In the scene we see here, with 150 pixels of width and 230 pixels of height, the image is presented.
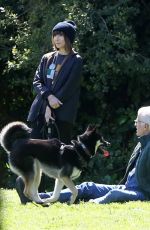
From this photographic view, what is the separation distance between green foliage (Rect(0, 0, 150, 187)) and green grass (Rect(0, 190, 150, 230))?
4308mm

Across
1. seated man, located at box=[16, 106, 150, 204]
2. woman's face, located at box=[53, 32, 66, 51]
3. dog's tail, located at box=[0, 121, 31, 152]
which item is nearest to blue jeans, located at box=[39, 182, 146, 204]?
seated man, located at box=[16, 106, 150, 204]

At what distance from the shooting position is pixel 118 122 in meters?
11.3

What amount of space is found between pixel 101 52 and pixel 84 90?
1370 mm

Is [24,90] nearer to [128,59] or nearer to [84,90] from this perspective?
[84,90]

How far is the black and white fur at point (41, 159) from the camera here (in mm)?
6289

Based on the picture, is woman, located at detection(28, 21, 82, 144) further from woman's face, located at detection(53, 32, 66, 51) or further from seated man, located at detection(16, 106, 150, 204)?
seated man, located at detection(16, 106, 150, 204)

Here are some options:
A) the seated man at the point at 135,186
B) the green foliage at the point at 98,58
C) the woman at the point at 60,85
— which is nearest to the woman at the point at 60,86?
the woman at the point at 60,85

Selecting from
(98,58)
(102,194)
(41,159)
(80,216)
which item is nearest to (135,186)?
(102,194)

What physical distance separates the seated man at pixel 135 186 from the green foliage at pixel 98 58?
345 cm

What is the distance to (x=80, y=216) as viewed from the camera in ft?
17.9

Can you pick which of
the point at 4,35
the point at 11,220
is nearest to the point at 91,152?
the point at 11,220

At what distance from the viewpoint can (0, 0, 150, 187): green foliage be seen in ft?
33.4

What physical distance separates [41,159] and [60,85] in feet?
3.18

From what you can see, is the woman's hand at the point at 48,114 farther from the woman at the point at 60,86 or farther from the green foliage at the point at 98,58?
the green foliage at the point at 98,58
